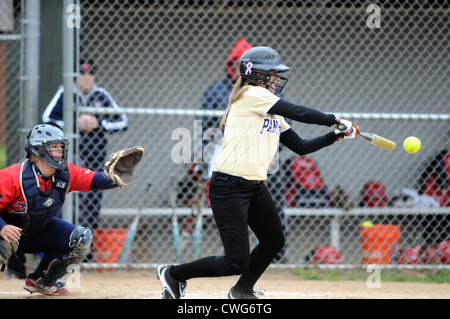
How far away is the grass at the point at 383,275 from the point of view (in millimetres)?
6180

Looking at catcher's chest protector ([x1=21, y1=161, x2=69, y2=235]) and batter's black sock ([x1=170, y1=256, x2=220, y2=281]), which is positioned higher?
catcher's chest protector ([x1=21, y1=161, x2=69, y2=235])

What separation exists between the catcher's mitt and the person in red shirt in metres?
0.14

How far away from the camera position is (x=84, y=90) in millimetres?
6117

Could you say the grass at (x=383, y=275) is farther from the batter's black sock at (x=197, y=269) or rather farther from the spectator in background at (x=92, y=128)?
the batter's black sock at (x=197, y=269)

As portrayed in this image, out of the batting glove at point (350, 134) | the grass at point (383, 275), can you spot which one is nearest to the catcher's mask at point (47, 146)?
the batting glove at point (350, 134)

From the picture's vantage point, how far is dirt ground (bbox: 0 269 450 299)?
4957 millimetres

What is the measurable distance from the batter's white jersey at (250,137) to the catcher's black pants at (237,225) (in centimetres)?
7

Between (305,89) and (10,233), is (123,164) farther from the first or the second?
(305,89)

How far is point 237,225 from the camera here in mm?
4109

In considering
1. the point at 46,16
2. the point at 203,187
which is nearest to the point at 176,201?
the point at 203,187

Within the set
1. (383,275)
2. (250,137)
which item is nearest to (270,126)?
(250,137)

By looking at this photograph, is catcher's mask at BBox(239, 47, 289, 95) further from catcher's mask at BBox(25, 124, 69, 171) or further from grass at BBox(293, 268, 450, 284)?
grass at BBox(293, 268, 450, 284)

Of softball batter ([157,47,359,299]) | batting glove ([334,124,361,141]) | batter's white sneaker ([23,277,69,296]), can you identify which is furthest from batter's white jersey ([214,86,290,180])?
batter's white sneaker ([23,277,69,296])

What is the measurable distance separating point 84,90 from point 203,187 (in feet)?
4.52
